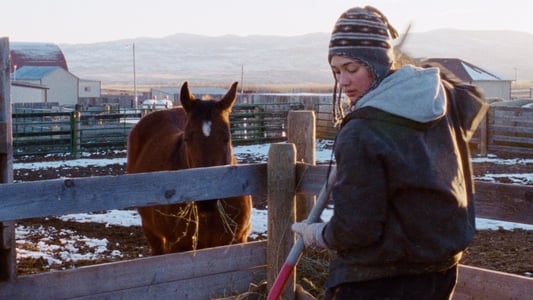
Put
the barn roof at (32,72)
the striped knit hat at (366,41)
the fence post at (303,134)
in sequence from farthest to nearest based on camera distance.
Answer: the barn roof at (32,72) → the fence post at (303,134) → the striped knit hat at (366,41)

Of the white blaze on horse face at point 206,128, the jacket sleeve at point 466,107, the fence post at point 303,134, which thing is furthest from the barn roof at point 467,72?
the jacket sleeve at point 466,107

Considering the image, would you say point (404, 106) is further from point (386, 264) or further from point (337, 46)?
point (386, 264)

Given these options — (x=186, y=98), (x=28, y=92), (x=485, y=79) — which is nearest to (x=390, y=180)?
(x=186, y=98)

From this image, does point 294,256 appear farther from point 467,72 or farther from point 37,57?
point 37,57

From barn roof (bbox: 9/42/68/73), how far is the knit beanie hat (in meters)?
80.6

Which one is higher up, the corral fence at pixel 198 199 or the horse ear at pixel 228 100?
the horse ear at pixel 228 100

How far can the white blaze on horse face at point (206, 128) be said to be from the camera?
5551 mm

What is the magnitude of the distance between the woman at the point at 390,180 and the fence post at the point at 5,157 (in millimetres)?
1967

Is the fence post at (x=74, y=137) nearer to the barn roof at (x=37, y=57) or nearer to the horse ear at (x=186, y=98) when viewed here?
the horse ear at (x=186, y=98)

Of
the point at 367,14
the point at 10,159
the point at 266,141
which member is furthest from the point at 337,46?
the point at 266,141

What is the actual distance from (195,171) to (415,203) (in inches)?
78.3

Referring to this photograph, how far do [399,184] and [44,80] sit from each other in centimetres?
6940

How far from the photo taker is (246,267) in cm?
484

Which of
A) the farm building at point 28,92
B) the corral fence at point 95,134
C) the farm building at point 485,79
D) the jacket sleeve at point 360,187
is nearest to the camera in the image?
the jacket sleeve at point 360,187
